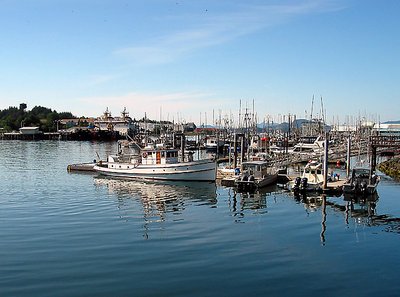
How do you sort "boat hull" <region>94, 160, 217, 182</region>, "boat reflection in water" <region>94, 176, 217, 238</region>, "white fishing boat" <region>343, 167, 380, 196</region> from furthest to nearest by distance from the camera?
"boat hull" <region>94, 160, 217, 182</region> → "white fishing boat" <region>343, 167, 380, 196</region> → "boat reflection in water" <region>94, 176, 217, 238</region>

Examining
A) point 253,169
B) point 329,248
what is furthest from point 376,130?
point 329,248

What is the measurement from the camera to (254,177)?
43.9m

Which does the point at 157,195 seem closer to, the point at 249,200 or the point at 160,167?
the point at 249,200

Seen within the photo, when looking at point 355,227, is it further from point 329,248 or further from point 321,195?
point 321,195

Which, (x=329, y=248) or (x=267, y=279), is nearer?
(x=267, y=279)

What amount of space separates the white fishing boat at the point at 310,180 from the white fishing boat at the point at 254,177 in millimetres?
3565

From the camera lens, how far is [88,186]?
4450 centimetres

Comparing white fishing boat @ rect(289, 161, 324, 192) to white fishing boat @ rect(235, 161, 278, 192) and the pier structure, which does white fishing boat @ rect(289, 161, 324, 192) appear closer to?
white fishing boat @ rect(235, 161, 278, 192)

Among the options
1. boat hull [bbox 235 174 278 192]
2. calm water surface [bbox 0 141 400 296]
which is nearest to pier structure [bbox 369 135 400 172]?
boat hull [bbox 235 174 278 192]

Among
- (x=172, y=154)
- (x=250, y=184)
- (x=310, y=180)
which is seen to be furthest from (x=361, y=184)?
(x=172, y=154)

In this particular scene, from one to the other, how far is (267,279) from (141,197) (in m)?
22.2

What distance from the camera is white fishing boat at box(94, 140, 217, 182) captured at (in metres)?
47.8

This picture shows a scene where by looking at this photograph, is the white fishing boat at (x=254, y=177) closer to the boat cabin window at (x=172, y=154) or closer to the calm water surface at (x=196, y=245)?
the calm water surface at (x=196, y=245)

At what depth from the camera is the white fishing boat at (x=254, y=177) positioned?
41.8 meters
